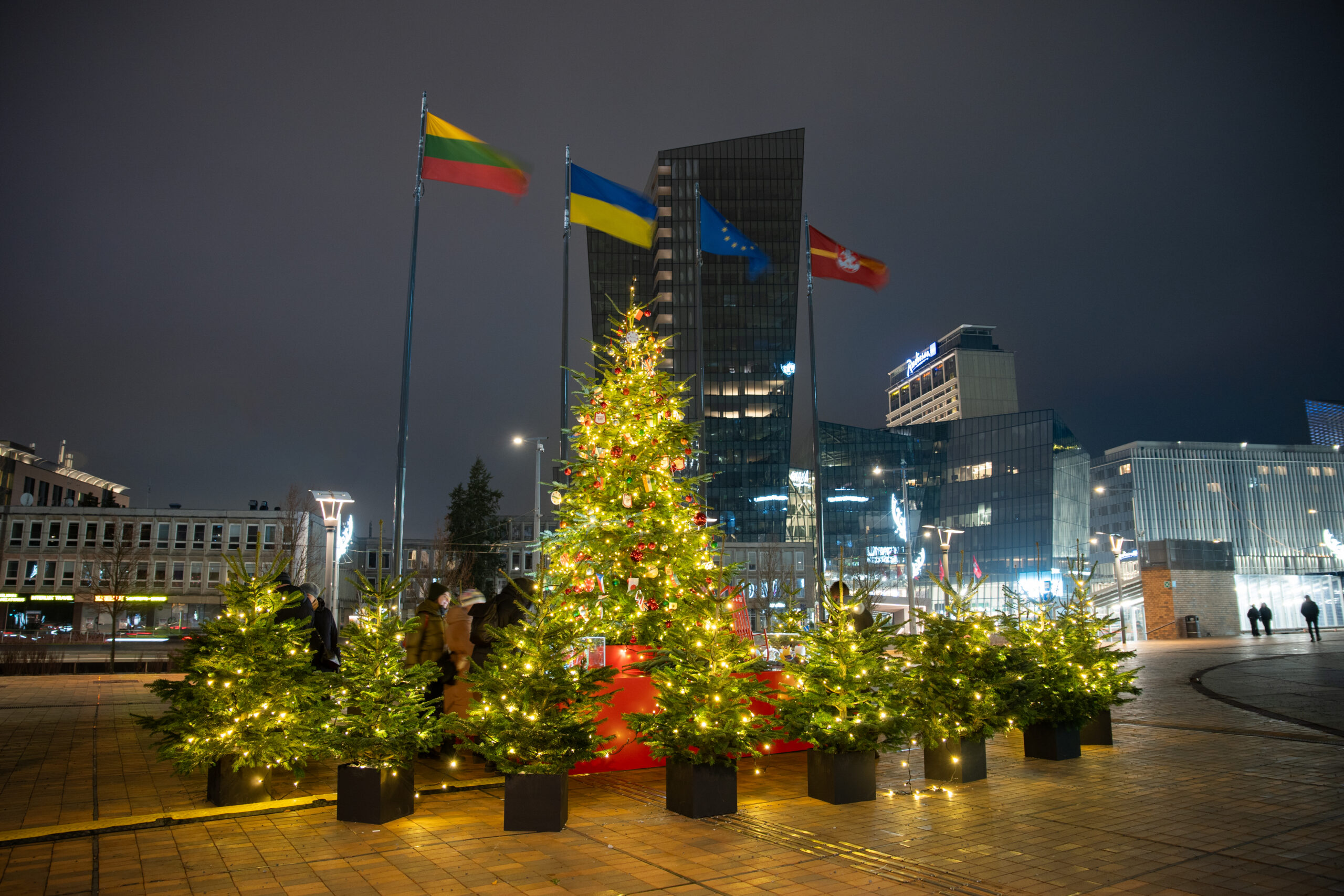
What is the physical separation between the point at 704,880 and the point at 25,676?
2583 cm

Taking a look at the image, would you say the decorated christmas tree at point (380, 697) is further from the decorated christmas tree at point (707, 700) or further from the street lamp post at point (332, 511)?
the street lamp post at point (332, 511)

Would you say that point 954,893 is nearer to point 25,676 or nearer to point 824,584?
point 824,584

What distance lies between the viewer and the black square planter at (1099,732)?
966 cm

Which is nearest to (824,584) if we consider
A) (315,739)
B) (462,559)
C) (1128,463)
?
(315,739)

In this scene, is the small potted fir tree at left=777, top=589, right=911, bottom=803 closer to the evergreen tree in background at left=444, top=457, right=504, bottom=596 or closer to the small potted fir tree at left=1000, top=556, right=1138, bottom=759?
the small potted fir tree at left=1000, top=556, right=1138, bottom=759

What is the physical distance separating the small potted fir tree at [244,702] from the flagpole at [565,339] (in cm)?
833

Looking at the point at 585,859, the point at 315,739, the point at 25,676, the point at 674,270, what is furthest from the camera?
the point at 674,270

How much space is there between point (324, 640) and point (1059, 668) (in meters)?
8.52

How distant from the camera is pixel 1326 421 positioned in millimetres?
190625

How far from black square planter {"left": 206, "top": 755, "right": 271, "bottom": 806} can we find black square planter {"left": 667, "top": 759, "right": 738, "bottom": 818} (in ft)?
11.7

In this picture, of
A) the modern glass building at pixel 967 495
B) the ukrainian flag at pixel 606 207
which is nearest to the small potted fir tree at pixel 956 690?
the ukrainian flag at pixel 606 207

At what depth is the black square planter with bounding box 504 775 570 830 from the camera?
618 centimetres

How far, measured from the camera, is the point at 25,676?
22891mm

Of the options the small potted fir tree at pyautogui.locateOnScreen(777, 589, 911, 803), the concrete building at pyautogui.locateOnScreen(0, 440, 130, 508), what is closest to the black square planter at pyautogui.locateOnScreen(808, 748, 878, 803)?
the small potted fir tree at pyautogui.locateOnScreen(777, 589, 911, 803)
